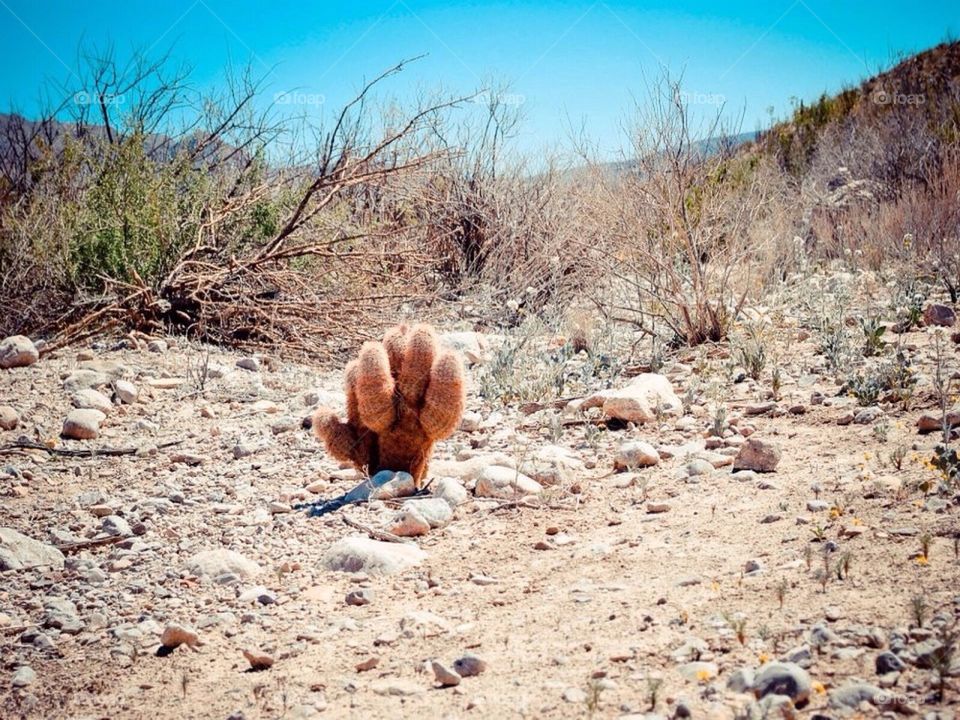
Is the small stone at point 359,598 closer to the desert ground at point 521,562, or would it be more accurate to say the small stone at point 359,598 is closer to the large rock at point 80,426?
the desert ground at point 521,562

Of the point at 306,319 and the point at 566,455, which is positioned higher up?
the point at 306,319

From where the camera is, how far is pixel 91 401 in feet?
17.7

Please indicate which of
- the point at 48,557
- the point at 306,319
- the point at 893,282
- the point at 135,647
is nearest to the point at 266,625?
the point at 135,647

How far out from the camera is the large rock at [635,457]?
3912 mm

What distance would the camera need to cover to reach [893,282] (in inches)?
316

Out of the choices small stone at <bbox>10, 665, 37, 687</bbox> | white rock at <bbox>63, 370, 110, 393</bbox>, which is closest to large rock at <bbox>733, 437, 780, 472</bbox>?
small stone at <bbox>10, 665, 37, 687</bbox>

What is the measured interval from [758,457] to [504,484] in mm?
1082

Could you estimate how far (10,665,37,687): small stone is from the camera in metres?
2.45

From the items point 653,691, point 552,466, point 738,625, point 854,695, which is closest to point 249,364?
point 552,466

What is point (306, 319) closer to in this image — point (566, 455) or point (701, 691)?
point (566, 455)

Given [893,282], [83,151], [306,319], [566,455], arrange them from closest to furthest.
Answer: [566,455]
[306,319]
[893,282]
[83,151]

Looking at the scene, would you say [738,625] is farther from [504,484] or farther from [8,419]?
[8,419]

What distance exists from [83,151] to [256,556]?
692 cm

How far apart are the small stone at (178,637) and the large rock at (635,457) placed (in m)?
2.05
